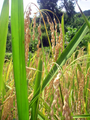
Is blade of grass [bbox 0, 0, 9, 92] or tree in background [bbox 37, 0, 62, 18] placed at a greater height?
tree in background [bbox 37, 0, 62, 18]

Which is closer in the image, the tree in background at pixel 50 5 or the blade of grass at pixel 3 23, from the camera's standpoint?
the blade of grass at pixel 3 23

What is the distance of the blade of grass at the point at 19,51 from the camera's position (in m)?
0.20

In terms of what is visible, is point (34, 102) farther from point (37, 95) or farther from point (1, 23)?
point (1, 23)

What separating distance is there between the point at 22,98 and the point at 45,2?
67.0 ft

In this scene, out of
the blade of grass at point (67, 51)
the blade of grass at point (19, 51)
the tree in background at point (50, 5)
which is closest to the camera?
the blade of grass at point (19, 51)

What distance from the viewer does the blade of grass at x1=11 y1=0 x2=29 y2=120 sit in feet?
0.66

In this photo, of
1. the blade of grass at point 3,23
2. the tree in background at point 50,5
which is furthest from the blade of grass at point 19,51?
the tree in background at point 50,5

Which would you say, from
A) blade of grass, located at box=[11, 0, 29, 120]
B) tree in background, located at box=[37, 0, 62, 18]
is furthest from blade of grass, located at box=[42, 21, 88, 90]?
tree in background, located at box=[37, 0, 62, 18]

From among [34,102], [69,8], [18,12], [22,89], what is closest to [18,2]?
[18,12]

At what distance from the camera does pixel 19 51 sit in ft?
0.69

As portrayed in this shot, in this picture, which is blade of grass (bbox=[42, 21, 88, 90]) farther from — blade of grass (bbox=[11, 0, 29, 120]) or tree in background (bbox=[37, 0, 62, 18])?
tree in background (bbox=[37, 0, 62, 18])

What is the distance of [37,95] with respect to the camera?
316 mm

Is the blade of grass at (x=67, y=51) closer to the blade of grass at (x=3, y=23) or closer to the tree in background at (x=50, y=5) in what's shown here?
the blade of grass at (x=3, y=23)

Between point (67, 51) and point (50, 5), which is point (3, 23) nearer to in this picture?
point (67, 51)
